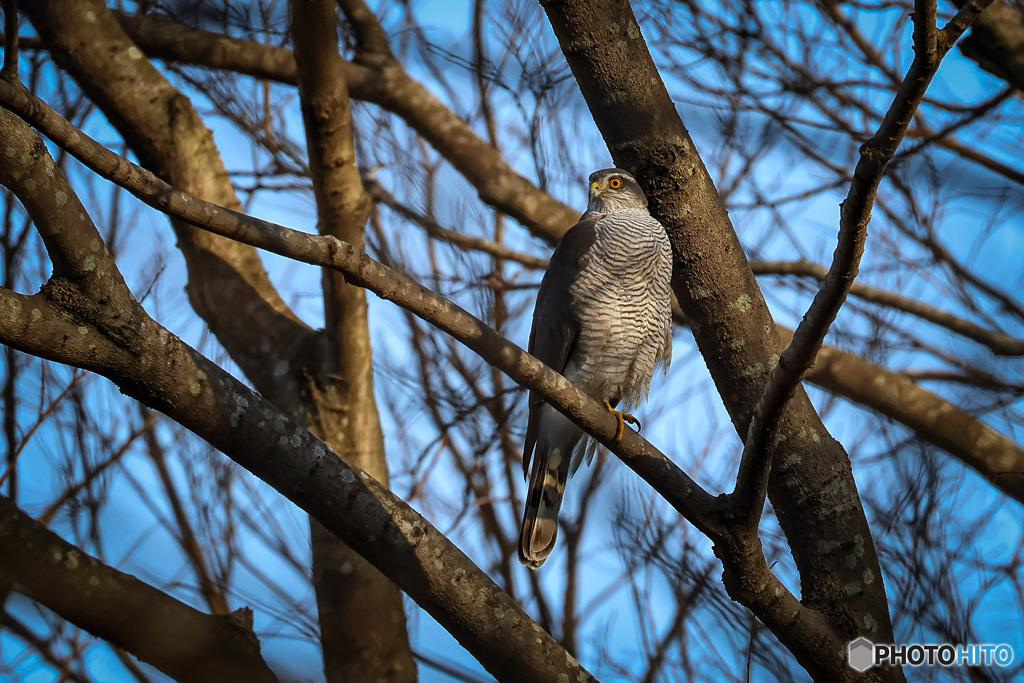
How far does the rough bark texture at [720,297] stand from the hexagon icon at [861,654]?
133 mm

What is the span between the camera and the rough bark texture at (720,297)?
304 cm

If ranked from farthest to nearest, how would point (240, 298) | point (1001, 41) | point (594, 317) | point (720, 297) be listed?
point (240, 298) < point (594, 317) < point (1001, 41) < point (720, 297)

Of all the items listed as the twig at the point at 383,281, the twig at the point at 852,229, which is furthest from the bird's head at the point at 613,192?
the twig at the point at 852,229

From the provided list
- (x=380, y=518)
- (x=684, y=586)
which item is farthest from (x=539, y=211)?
(x=380, y=518)

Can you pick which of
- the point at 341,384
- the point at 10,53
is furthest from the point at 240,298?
the point at 10,53

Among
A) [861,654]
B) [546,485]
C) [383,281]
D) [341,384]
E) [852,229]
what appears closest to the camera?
[852,229]

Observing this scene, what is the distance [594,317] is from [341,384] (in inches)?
50.2

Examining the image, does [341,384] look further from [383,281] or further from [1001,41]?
[1001,41]

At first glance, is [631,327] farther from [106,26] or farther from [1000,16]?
[106,26]

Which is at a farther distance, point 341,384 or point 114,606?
point 341,384

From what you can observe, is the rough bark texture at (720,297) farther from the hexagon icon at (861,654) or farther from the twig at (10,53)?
the twig at (10,53)

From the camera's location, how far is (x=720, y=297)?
3295 millimetres

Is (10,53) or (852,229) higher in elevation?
(852,229)

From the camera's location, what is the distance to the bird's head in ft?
14.5
